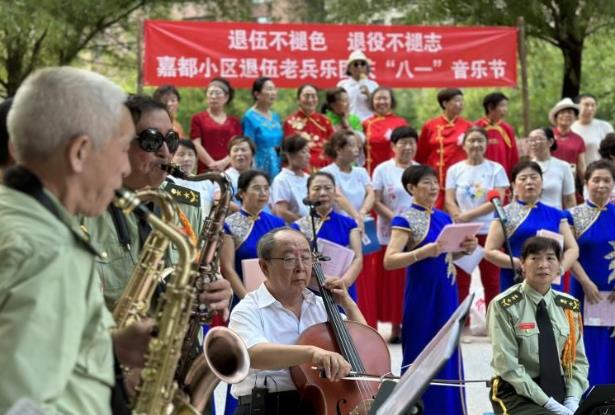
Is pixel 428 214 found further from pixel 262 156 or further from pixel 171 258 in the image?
pixel 171 258

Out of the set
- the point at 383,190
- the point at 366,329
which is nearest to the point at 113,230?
the point at 366,329

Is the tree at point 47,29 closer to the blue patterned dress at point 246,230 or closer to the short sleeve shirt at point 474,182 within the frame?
the short sleeve shirt at point 474,182

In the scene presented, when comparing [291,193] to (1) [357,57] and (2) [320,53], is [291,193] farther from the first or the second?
(2) [320,53]

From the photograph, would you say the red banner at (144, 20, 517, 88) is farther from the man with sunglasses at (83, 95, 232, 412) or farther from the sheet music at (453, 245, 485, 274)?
the man with sunglasses at (83, 95, 232, 412)

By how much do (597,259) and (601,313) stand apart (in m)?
0.39

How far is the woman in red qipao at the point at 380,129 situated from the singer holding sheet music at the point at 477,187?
1055mm

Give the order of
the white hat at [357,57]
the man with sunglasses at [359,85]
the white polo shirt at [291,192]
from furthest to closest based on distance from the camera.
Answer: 1. the white hat at [357,57]
2. the man with sunglasses at [359,85]
3. the white polo shirt at [291,192]

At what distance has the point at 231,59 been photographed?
10.5 m

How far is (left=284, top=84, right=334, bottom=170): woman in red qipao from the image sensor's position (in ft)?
31.2

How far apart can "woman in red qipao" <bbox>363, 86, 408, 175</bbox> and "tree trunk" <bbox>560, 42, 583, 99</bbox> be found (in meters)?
6.71

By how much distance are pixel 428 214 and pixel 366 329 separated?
8.25 feet

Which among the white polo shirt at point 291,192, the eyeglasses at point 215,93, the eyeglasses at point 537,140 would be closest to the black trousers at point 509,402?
the white polo shirt at point 291,192

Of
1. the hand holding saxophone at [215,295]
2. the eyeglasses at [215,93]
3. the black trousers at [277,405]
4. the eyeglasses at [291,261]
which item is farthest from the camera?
the eyeglasses at [215,93]

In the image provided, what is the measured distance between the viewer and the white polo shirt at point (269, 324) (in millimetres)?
4727
